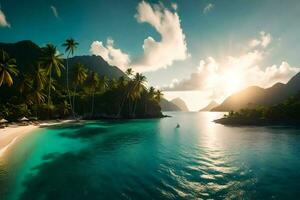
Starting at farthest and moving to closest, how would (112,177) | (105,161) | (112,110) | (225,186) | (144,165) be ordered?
(112,110)
(105,161)
(144,165)
(112,177)
(225,186)

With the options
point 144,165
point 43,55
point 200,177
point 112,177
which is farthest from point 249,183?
point 43,55

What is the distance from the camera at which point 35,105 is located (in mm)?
55969

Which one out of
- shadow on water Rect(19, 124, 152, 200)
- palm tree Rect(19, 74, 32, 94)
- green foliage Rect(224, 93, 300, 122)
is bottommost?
shadow on water Rect(19, 124, 152, 200)

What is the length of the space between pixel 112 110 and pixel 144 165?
7141 centimetres

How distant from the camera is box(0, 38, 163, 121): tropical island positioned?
167 feet

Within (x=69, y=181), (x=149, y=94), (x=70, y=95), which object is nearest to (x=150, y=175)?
(x=69, y=181)

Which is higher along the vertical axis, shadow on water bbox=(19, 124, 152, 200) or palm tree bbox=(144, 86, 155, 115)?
palm tree bbox=(144, 86, 155, 115)

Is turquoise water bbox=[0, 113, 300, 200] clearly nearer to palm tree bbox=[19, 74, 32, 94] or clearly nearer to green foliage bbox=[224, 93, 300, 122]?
green foliage bbox=[224, 93, 300, 122]

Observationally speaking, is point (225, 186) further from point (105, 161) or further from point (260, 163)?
point (105, 161)

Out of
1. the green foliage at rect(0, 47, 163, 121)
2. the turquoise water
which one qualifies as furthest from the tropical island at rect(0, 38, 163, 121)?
the turquoise water

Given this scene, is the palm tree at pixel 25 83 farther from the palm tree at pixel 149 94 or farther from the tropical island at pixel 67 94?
the palm tree at pixel 149 94

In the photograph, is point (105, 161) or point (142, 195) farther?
point (105, 161)

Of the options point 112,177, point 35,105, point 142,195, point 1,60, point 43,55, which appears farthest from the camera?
point 35,105

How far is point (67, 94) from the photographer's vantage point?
79.9m
